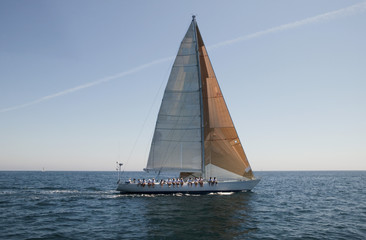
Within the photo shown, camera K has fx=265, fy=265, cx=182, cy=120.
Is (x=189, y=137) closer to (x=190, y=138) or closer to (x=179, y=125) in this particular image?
(x=190, y=138)

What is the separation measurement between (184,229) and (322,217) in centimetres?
1246

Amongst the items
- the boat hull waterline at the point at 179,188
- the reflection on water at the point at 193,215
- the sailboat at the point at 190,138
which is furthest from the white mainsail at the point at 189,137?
the reflection on water at the point at 193,215

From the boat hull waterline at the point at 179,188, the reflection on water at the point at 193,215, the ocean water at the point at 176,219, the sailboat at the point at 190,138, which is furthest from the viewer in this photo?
the sailboat at the point at 190,138

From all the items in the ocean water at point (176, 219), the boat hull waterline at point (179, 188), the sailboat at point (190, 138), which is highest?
the sailboat at point (190, 138)

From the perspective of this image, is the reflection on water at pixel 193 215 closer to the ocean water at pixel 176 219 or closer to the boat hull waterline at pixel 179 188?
the ocean water at pixel 176 219

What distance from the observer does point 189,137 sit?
3269 cm

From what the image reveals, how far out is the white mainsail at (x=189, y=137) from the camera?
1282 inches

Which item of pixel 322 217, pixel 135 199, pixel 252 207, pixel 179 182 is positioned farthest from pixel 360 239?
pixel 135 199

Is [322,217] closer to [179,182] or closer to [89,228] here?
[179,182]

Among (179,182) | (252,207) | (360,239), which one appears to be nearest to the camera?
(360,239)

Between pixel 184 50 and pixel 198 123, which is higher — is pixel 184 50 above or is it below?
above

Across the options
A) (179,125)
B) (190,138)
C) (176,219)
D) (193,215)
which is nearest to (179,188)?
(190,138)

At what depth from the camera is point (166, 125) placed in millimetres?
32562

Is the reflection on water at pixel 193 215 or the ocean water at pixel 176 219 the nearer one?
the ocean water at pixel 176 219
